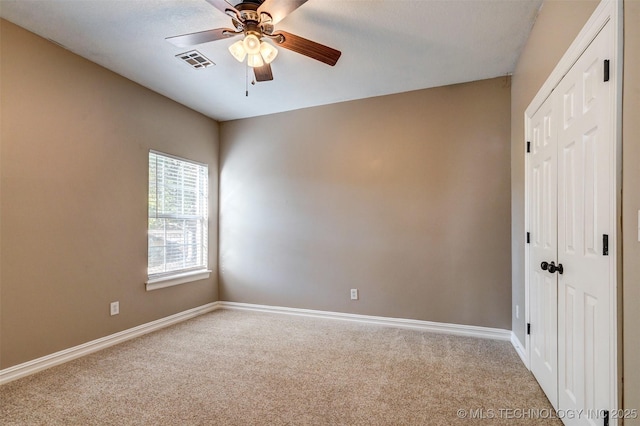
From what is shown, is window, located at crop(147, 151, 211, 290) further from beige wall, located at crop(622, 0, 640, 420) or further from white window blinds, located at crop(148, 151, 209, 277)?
beige wall, located at crop(622, 0, 640, 420)

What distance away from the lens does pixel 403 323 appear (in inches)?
142

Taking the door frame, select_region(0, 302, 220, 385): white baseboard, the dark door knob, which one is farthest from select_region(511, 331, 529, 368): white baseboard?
select_region(0, 302, 220, 385): white baseboard

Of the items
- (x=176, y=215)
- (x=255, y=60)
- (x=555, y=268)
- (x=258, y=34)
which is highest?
(x=258, y=34)

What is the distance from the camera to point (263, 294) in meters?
4.30

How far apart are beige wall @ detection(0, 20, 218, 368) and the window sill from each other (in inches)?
3.2

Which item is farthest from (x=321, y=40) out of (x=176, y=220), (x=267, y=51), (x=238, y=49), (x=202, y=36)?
(x=176, y=220)

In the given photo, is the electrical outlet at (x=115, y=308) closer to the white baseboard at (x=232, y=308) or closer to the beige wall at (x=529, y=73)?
the white baseboard at (x=232, y=308)

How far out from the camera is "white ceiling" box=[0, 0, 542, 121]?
7.38 ft

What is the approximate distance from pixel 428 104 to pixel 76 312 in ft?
13.1

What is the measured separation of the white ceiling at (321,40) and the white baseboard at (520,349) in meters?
2.55

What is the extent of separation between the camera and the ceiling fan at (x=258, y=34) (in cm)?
184

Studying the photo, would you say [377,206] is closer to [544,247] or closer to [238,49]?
[544,247]

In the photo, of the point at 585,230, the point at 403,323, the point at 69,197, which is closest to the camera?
the point at 585,230

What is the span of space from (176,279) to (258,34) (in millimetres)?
2945
